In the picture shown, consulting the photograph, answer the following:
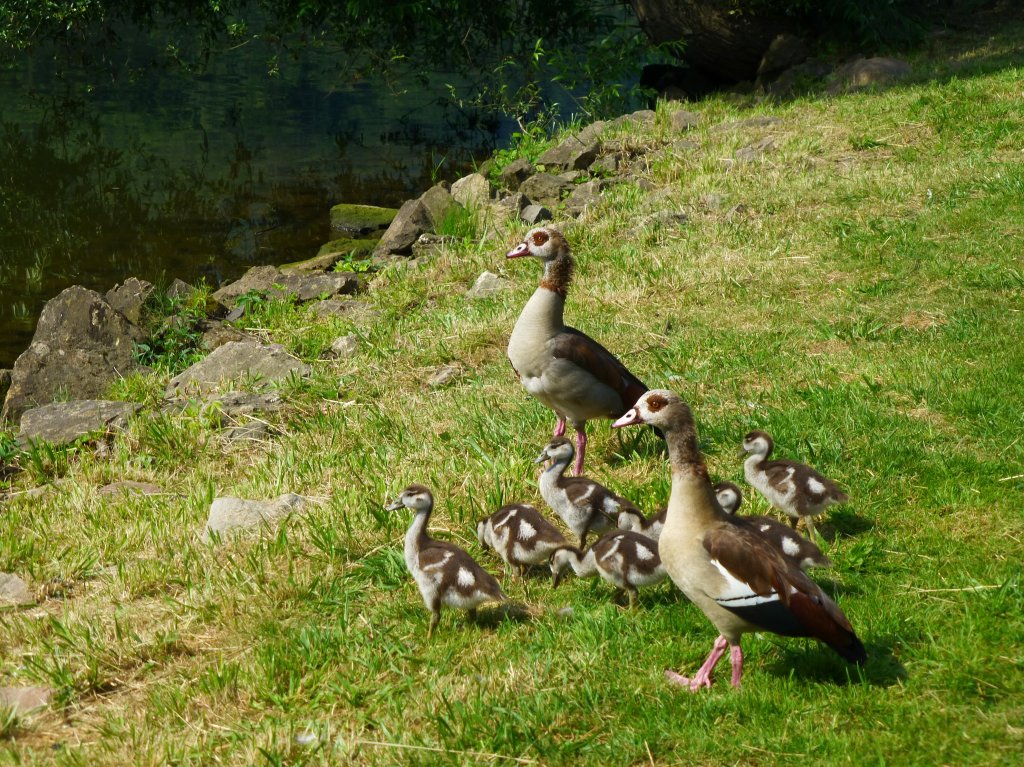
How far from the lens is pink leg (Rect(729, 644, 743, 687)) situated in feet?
14.9

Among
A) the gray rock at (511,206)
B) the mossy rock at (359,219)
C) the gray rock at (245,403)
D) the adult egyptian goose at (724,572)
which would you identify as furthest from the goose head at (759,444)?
the mossy rock at (359,219)

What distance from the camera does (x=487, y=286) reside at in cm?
1146

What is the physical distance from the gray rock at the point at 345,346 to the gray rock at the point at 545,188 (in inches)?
206

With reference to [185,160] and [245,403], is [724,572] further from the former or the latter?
[185,160]

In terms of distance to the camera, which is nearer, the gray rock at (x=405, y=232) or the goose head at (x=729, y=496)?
the goose head at (x=729, y=496)

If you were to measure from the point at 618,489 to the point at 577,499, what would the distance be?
0.75 meters

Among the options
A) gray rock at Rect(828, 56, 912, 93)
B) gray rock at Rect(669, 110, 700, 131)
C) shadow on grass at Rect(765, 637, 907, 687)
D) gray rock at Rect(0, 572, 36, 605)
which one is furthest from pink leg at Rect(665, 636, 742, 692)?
gray rock at Rect(828, 56, 912, 93)

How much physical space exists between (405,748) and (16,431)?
7737mm

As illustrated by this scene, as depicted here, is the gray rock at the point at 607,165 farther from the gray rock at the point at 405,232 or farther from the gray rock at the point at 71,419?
the gray rock at the point at 71,419

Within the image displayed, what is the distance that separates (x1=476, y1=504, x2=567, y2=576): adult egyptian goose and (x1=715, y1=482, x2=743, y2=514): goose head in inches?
34.9

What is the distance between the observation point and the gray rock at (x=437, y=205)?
15.3 meters

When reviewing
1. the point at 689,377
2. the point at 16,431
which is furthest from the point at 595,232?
the point at 16,431

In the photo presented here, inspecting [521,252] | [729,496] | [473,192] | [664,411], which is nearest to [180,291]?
[473,192]

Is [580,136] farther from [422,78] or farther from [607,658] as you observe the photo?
[607,658]
